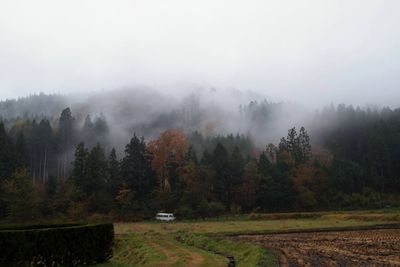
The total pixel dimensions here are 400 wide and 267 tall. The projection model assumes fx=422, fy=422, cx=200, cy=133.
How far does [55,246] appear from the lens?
1758 centimetres

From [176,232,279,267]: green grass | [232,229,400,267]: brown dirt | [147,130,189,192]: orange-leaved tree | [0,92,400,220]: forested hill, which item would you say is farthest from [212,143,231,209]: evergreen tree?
[232,229,400,267]: brown dirt

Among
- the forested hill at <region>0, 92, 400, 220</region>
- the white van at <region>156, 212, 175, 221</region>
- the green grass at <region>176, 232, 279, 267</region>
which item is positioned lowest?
the green grass at <region>176, 232, 279, 267</region>

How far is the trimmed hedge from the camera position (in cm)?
1659

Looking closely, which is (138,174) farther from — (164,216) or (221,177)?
(221,177)

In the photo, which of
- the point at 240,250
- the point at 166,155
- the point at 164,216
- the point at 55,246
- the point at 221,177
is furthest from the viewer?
the point at 166,155

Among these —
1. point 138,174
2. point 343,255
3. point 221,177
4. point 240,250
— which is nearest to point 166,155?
point 138,174

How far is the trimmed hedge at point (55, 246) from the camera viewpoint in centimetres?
1659

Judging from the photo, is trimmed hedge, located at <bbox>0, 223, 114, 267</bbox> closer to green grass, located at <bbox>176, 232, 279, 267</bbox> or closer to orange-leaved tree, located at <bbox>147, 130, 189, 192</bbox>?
green grass, located at <bbox>176, 232, 279, 267</bbox>

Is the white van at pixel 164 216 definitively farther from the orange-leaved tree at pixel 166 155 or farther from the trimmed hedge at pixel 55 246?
the trimmed hedge at pixel 55 246

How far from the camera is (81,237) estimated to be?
18531 millimetres

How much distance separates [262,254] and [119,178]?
60.3m

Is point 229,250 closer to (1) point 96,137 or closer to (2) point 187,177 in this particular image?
(2) point 187,177

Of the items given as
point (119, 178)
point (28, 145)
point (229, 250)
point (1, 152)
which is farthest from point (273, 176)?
point (28, 145)

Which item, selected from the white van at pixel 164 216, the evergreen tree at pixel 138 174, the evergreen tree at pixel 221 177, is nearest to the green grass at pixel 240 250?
the white van at pixel 164 216
